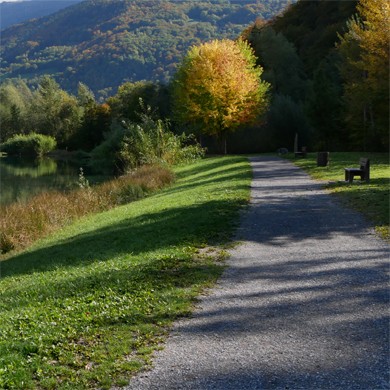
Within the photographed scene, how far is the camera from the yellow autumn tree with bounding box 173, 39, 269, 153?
41.2 meters

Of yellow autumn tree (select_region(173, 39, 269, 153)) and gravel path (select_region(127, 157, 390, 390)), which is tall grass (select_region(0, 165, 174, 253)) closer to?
gravel path (select_region(127, 157, 390, 390))

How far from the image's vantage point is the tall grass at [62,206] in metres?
16.0

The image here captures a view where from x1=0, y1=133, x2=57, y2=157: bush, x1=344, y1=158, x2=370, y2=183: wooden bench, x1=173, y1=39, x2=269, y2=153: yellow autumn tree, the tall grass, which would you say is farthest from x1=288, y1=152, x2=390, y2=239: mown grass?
x1=0, y1=133, x2=57, y2=157: bush

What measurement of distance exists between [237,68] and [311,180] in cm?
2458

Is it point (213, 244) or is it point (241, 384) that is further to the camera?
point (213, 244)

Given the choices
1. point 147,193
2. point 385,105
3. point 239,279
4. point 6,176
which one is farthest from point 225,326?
point 6,176

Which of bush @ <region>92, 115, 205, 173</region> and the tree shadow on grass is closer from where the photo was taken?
the tree shadow on grass

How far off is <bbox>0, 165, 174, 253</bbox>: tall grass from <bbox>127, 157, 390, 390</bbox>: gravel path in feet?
27.8

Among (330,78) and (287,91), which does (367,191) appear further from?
(287,91)

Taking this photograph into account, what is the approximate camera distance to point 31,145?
250 feet

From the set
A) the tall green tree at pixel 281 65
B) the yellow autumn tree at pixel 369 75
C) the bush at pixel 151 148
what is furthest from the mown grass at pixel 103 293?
the tall green tree at pixel 281 65

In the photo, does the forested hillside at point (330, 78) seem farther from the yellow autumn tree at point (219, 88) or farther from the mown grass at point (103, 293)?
the mown grass at point (103, 293)

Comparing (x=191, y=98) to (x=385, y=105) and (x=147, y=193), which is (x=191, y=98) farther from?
(x=147, y=193)

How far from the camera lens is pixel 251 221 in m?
11.9
